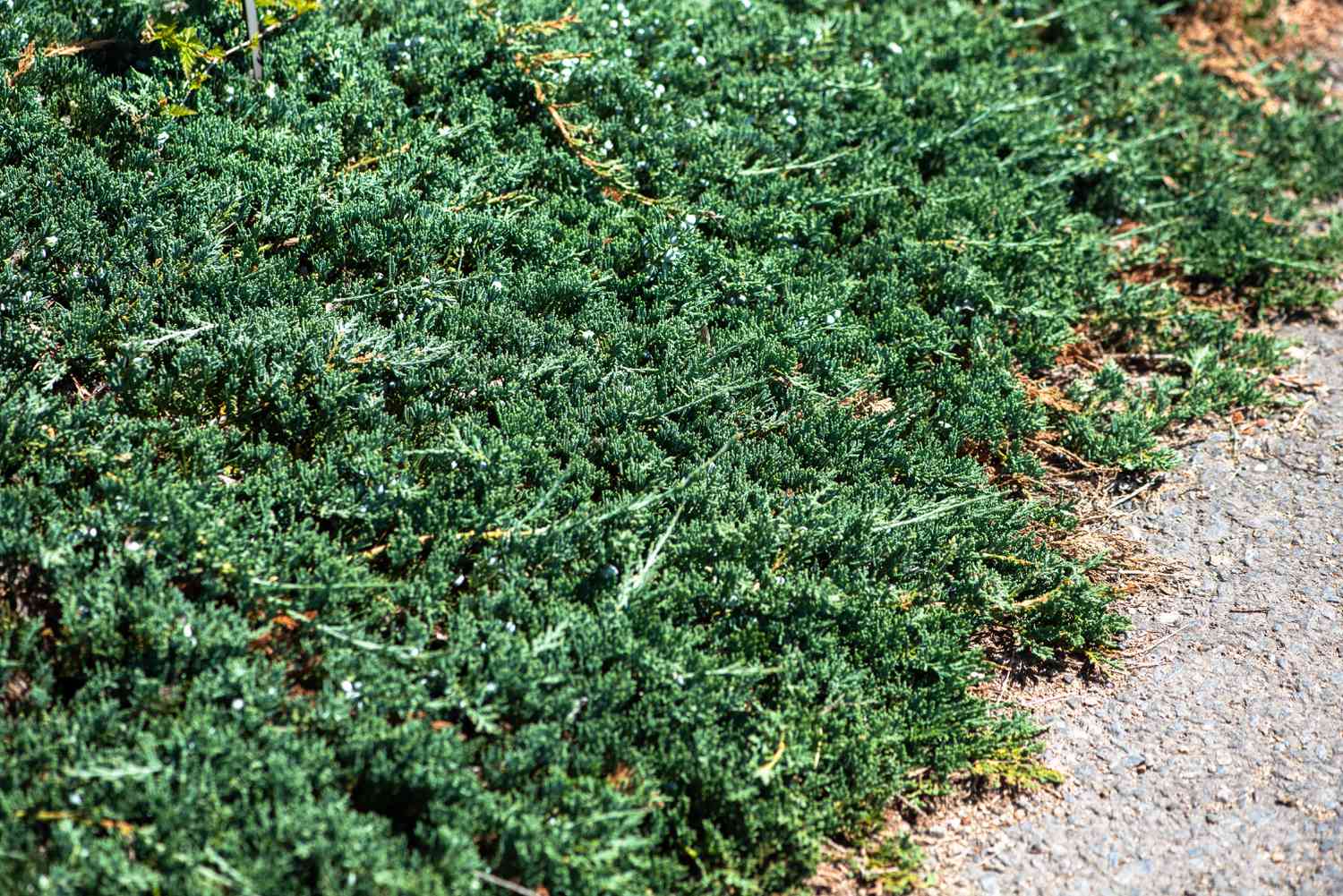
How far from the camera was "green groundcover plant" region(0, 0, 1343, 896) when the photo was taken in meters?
3.07

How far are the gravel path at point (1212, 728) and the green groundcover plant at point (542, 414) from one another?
22 centimetres

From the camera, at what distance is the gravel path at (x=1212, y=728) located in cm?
330

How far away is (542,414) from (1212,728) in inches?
94.3

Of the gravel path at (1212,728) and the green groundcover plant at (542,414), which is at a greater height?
the green groundcover plant at (542,414)

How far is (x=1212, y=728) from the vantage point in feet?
12.0

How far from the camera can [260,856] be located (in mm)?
2820

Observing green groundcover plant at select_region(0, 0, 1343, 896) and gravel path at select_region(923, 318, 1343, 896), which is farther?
gravel path at select_region(923, 318, 1343, 896)

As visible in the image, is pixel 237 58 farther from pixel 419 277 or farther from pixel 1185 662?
pixel 1185 662

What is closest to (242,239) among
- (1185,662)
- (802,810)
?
(802,810)

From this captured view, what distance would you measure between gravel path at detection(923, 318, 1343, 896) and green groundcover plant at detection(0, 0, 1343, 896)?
219 mm

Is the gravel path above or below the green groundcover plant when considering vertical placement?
below

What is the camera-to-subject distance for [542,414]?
12.8 ft

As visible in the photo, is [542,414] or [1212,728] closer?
[1212,728]

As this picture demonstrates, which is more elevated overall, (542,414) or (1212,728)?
(542,414)
